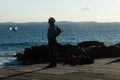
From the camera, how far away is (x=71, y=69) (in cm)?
1384

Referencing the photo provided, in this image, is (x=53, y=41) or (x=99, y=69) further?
(x=53, y=41)

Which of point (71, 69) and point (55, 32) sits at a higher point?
point (55, 32)

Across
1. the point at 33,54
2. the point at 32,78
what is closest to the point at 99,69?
the point at 32,78

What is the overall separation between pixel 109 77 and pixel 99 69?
200cm

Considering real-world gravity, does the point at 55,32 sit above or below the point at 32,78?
above

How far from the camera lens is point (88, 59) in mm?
15766

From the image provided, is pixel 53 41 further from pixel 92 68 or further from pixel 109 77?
pixel 109 77

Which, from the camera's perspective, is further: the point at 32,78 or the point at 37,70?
the point at 37,70

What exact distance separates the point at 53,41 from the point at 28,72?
2.22 meters

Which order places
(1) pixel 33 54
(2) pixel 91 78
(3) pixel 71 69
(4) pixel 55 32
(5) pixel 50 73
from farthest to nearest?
(1) pixel 33 54
(4) pixel 55 32
(3) pixel 71 69
(5) pixel 50 73
(2) pixel 91 78

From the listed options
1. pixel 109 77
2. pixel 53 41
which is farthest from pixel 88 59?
pixel 109 77

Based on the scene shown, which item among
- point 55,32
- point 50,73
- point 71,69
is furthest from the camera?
point 55,32

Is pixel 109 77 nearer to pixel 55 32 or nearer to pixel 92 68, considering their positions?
pixel 92 68

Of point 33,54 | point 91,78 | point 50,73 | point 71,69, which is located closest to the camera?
point 91,78
